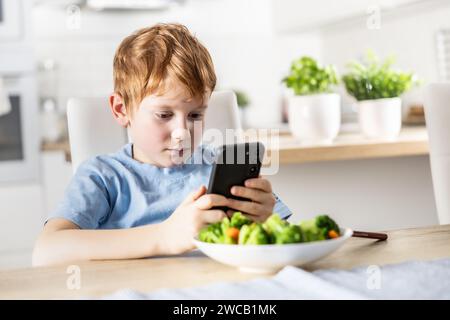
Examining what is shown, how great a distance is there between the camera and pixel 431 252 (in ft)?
3.61

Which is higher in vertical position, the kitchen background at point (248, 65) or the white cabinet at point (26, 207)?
the kitchen background at point (248, 65)

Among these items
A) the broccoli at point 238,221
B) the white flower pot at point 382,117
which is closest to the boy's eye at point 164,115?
the broccoli at point 238,221

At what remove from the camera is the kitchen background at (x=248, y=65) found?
2.50 metres

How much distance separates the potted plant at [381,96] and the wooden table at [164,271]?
4.03 ft

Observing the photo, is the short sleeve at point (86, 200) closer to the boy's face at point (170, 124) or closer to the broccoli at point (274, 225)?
the boy's face at point (170, 124)

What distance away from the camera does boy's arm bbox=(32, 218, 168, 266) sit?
1.11 metres

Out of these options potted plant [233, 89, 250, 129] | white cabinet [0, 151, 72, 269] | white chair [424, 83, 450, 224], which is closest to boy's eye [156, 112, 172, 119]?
white chair [424, 83, 450, 224]

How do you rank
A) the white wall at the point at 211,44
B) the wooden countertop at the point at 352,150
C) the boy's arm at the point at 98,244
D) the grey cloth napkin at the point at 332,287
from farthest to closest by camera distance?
the white wall at the point at 211,44 < the wooden countertop at the point at 352,150 < the boy's arm at the point at 98,244 < the grey cloth napkin at the point at 332,287

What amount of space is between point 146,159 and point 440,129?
677mm

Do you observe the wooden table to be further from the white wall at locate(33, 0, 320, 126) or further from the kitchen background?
the white wall at locate(33, 0, 320, 126)

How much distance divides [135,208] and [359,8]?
2.20 m

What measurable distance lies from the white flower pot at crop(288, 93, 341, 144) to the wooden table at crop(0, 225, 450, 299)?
47.5 inches

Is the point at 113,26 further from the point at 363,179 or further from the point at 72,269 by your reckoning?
the point at 72,269

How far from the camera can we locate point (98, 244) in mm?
1132
